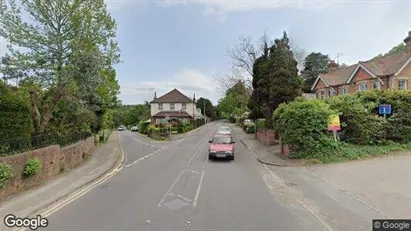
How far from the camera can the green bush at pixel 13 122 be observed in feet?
38.0

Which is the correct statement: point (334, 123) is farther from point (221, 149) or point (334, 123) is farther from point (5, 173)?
point (5, 173)

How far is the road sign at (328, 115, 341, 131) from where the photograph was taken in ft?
56.2

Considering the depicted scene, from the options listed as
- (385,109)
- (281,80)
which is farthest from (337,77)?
(385,109)

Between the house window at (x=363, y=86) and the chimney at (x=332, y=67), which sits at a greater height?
the chimney at (x=332, y=67)

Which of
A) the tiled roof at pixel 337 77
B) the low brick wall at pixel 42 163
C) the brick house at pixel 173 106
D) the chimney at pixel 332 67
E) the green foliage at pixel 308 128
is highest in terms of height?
the chimney at pixel 332 67

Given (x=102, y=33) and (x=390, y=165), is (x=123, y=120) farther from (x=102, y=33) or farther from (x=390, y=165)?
(x=390, y=165)

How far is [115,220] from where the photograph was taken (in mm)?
7480

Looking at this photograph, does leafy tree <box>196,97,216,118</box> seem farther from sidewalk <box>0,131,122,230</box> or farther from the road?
the road

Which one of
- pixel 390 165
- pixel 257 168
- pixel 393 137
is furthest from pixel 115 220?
pixel 393 137

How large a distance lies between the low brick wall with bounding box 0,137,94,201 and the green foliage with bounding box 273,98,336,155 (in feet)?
39.6

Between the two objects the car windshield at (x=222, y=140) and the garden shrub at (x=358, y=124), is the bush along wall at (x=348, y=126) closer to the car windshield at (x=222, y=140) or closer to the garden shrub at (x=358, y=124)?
the garden shrub at (x=358, y=124)

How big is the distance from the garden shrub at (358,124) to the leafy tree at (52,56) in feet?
50.4

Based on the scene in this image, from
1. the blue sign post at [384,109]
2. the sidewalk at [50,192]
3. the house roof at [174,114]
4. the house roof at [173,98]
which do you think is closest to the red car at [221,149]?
the sidewalk at [50,192]

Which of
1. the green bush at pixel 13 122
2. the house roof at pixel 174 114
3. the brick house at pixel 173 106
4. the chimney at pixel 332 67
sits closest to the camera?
the green bush at pixel 13 122
